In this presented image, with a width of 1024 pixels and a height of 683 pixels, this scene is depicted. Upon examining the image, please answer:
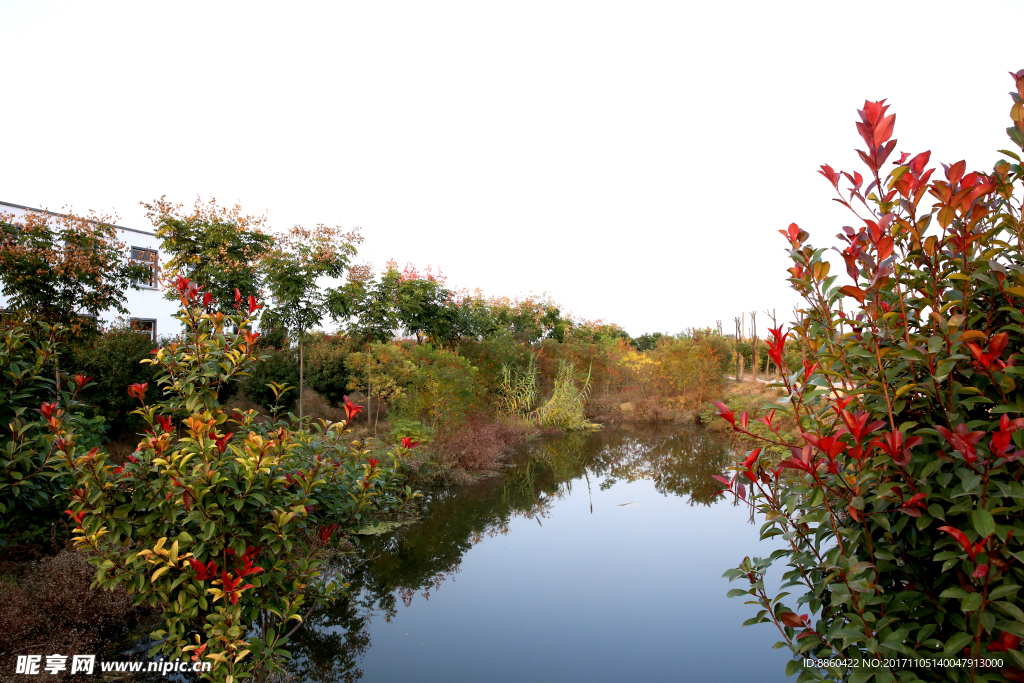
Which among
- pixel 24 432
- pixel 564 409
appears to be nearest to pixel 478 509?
pixel 24 432

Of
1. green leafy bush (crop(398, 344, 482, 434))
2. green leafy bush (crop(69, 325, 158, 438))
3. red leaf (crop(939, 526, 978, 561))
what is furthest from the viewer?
green leafy bush (crop(398, 344, 482, 434))

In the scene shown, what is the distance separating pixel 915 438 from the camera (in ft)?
4.14

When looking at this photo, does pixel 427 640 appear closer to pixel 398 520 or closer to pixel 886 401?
pixel 398 520

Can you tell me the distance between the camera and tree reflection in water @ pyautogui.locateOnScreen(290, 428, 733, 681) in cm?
340

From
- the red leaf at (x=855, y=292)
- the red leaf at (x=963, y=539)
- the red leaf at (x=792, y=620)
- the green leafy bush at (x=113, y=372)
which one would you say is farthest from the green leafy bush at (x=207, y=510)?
the green leafy bush at (x=113, y=372)

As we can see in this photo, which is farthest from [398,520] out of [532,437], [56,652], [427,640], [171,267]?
[171,267]

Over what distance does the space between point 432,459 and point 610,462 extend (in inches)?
117

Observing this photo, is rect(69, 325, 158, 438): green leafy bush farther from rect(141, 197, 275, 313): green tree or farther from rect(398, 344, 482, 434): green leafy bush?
rect(398, 344, 482, 434): green leafy bush

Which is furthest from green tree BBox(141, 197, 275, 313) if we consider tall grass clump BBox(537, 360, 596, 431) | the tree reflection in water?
tall grass clump BBox(537, 360, 596, 431)

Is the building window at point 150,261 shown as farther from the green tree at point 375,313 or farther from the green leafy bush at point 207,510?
the green leafy bush at point 207,510

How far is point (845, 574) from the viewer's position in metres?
1.32

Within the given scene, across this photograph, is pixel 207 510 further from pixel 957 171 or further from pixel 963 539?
pixel 957 171

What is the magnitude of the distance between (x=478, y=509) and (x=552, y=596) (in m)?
2.31

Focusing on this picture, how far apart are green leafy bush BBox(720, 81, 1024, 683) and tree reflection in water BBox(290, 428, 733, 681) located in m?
0.42
